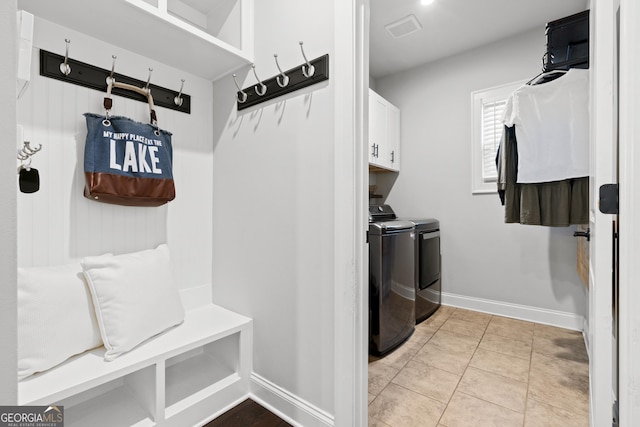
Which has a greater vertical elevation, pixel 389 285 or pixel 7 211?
pixel 7 211

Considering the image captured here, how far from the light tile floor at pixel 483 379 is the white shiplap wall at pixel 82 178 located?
1.34 meters

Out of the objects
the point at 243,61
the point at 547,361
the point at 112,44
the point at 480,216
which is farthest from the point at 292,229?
the point at 480,216

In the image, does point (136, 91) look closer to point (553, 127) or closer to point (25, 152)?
point (25, 152)

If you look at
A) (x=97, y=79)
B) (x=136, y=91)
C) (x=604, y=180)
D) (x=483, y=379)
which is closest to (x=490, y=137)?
(x=483, y=379)

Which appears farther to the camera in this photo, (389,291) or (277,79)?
(389,291)

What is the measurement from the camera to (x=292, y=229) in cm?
148

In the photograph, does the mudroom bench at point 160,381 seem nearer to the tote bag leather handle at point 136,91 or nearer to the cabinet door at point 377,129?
the tote bag leather handle at point 136,91

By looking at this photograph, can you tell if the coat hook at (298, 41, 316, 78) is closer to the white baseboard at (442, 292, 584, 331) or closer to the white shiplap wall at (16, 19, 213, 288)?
the white shiplap wall at (16, 19, 213, 288)

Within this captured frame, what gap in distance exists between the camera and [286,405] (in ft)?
4.83

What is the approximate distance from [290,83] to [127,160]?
887mm

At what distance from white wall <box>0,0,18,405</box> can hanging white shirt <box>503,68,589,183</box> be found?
2.28m

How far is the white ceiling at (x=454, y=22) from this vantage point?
92.7 inches

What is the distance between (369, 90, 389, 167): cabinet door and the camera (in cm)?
288

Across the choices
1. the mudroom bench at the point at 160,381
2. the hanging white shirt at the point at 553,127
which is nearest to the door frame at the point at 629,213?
the hanging white shirt at the point at 553,127
